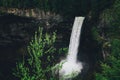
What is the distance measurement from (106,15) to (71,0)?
466cm

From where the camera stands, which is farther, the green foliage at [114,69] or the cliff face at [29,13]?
the cliff face at [29,13]

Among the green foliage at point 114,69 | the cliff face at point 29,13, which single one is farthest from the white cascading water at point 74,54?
the green foliage at point 114,69

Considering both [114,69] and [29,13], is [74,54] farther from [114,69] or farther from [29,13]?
[114,69]

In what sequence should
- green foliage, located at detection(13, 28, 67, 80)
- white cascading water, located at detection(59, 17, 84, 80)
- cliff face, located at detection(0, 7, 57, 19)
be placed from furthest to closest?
cliff face, located at detection(0, 7, 57, 19) < white cascading water, located at detection(59, 17, 84, 80) < green foliage, located at detection(13, 28, 67, 80)

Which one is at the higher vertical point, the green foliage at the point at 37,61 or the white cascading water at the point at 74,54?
the green foliage at the point at 37,61

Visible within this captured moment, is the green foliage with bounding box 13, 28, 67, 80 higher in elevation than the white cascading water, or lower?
higher

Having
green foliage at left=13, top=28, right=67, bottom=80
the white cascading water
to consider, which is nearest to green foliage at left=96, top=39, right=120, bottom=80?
green foliage at left=13, top=28, right=67, bottom=80

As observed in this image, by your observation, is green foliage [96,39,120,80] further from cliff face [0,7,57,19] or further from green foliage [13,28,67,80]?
cliff face [0,7,57,19]

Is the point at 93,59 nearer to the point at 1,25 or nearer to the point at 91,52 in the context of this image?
the point at 91,52

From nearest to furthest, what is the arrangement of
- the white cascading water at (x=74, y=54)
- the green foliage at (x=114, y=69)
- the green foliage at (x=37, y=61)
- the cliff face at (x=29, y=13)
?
the green foliage at (x=37, y=61), the green foliage at (x=114, y=69), the white cascading water at (x=74, y=54), the cliff face at (x=29, y=13)

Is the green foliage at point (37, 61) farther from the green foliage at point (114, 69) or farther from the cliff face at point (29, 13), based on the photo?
the cliff face at point (29, 13)

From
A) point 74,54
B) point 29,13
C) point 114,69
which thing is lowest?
point 74,54

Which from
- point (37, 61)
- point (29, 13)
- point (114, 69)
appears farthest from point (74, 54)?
point (37, 61)

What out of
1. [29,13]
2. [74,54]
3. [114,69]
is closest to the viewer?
[114,69]
